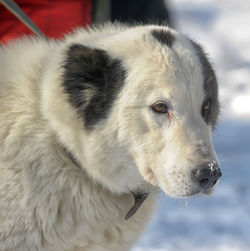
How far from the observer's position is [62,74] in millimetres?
2541

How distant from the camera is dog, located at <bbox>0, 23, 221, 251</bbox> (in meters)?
2.40

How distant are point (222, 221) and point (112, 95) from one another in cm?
300

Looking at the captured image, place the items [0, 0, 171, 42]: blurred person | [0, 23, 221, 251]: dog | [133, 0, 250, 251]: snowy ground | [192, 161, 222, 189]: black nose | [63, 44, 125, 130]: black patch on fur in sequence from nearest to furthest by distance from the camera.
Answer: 1. [192, 161, 222, 189]: black nose
2. [0, 23, 221, 251]: dog
3. [63, 44, 125, 130]: black patch on fur
4. [0, 0, 171, 42]: blurred person
5. [133, 0, 250, 251]: snowy ground

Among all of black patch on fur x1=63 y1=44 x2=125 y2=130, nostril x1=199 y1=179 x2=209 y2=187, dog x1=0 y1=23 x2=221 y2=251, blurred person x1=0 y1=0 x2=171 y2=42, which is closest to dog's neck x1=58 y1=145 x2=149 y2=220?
dog x1=0 y1=23 x2=221 y2=251

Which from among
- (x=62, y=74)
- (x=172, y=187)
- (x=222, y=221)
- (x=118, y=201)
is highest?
(x=62, y=74)

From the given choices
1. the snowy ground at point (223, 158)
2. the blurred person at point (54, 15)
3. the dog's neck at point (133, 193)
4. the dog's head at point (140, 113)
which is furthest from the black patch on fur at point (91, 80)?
the blurred person at point (54, 15)

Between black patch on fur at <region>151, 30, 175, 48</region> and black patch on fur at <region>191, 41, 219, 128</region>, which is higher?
black patch on fur at <region>151, 30, 175, 48</region>

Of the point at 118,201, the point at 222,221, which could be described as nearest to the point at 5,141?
the point at 118,201

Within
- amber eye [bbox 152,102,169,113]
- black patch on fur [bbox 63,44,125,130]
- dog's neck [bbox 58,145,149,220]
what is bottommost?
dog's neck [bbox 58,145,149,220]

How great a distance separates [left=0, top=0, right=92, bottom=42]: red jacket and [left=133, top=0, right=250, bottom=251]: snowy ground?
0.94 meters

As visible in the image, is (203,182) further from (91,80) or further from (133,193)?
(91,80)

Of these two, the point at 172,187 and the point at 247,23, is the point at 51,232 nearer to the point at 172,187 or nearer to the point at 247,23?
the point at 172,187

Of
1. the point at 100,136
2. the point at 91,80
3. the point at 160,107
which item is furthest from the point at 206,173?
the point at 91,80

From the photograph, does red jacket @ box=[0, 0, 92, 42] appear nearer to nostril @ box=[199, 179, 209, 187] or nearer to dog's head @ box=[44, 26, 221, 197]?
dog's head @ box=[44, 26, 221, 197]
